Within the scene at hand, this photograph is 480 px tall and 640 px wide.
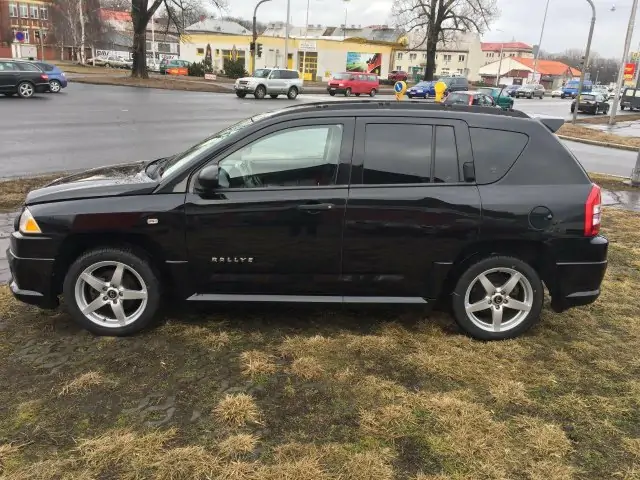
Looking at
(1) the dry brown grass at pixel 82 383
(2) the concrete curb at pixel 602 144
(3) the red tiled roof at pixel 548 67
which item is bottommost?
(1) the dry brown grass at pixel 82 383

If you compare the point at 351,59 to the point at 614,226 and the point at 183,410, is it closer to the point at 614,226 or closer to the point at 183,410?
the point at 614,226

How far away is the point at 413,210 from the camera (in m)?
3.91

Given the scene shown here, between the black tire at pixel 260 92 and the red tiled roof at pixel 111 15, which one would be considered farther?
the red tiled roof at pixel 111 15

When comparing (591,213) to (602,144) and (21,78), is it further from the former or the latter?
(21,78)

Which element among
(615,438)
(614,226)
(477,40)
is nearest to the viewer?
(615,438)

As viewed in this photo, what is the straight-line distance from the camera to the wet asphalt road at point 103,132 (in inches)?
439

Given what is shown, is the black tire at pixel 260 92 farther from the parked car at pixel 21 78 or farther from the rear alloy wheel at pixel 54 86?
the parked car at pixel 21 78

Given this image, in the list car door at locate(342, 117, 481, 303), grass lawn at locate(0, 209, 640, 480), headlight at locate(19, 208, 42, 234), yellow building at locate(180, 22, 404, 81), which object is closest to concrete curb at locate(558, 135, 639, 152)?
grass lawn at locate(0, 209, 640, 480)

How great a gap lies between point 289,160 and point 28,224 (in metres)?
1.94

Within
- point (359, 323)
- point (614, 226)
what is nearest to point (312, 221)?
point (359, 323)

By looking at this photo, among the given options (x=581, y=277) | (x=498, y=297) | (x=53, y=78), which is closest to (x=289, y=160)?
(x=498, y=297)

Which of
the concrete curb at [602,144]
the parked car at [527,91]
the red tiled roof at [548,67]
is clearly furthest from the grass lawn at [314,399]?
the red tiled roof at [548,67]

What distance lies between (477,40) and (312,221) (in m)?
113

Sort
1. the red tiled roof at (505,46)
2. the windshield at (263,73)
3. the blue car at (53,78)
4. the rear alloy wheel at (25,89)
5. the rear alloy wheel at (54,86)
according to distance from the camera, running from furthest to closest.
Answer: the red tiled roof at (505,46) → the windshield at (263,73) → the rear alloy wheel at (54,86) → the blue car at (53,78) → the rear alloy wheel at (25,89)
